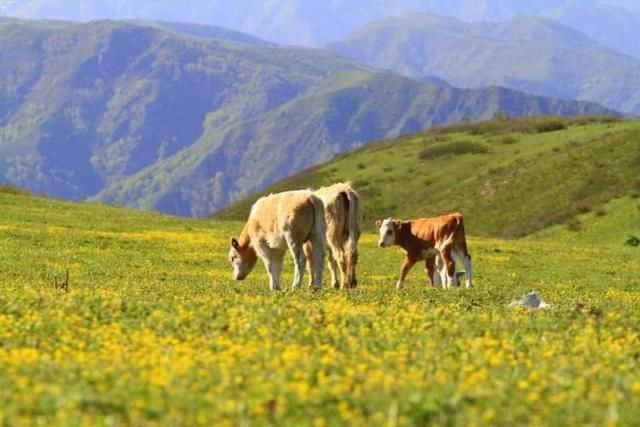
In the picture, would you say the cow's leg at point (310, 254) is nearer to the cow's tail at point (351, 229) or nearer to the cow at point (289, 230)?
the cow at point (289, 230)

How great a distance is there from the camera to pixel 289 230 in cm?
2478

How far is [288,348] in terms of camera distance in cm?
1391

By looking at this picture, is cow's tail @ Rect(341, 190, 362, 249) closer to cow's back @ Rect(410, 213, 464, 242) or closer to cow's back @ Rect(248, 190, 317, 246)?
cow's back @ Rect(248, 190, 317, 246)

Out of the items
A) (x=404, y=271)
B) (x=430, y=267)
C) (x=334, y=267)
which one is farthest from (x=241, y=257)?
(x=430, y=267)

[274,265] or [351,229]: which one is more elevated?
[351,229]

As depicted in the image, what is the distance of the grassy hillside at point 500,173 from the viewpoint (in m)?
96.2

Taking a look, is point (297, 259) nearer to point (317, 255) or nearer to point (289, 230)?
point (317, 255)

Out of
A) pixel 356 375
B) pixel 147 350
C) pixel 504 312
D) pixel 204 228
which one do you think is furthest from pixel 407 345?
pixel 204 228

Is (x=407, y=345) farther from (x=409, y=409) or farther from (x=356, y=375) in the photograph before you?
(x=409, y=409)

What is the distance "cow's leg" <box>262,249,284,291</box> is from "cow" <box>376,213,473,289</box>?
4587mm

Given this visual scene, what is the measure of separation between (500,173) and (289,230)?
9119 centimetres

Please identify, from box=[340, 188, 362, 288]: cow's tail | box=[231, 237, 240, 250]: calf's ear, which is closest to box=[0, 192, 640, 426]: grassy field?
box=[340, 188, 362, 288]: cow's tail

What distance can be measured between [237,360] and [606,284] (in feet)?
86.1

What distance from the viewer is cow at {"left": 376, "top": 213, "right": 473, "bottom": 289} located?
29938 mm
